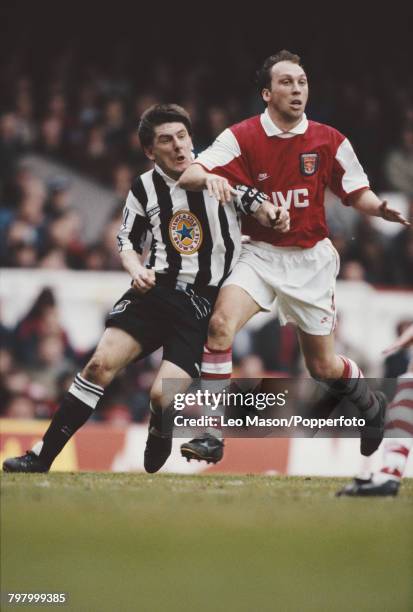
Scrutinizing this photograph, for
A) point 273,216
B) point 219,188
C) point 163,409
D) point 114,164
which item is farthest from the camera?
point 114,164

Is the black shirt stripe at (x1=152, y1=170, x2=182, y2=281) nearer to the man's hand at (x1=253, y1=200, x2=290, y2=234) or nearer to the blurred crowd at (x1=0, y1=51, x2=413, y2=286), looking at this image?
the man's hand at (x1=253, y1=200, x2=290, y2=234)

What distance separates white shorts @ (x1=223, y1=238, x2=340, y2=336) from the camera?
257 inches

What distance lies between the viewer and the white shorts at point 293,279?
652 cm

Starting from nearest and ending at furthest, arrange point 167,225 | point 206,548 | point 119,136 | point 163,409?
point 206,548 < point 167,225 < point 163,409 < point 119,136

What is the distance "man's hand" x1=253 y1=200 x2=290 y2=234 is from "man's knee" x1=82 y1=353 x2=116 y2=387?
44.5 inches

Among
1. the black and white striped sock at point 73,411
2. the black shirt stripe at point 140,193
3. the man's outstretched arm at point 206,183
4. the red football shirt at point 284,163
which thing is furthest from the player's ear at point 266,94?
the black and white striped sock at point 73,411

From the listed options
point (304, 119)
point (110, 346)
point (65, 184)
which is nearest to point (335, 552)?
point (110, 346)

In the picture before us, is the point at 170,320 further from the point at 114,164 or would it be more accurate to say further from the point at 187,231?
the point at 114,164

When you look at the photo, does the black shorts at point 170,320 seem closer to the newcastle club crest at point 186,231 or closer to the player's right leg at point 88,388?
the player's right leg at point 88,388

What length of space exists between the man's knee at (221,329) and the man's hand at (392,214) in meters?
0.95

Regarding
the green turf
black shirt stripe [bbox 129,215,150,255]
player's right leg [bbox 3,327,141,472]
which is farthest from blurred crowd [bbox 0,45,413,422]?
the green turf

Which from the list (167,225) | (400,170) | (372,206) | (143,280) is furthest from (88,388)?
(400,170)

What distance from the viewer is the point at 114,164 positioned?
45.0 feet

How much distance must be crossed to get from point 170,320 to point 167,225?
0.52 metres
